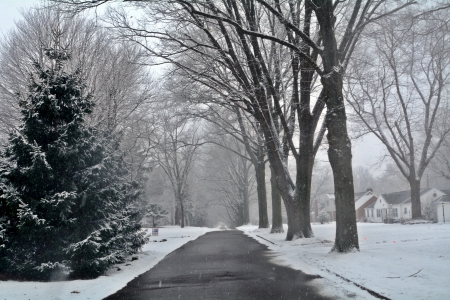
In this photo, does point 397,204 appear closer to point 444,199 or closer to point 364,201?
point 444,199

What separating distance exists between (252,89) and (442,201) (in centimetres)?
4095

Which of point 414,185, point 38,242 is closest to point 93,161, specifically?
point 38,242

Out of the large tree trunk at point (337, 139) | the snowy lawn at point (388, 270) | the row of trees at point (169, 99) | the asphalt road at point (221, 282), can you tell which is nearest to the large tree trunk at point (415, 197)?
the row of trees at point (169, 99)

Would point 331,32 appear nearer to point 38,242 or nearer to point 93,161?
point 93,161

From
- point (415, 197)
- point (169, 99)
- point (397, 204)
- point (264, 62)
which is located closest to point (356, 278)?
point (264, 62)

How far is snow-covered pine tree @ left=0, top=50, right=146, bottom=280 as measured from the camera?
9.38 m

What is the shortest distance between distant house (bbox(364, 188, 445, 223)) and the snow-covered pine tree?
154 feet

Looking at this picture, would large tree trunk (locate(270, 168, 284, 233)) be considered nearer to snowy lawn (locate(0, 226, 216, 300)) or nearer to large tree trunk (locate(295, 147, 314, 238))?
large tree trunk (locate(295, 147, 314, 238))

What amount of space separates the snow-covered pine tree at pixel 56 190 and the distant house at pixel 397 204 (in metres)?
46.9

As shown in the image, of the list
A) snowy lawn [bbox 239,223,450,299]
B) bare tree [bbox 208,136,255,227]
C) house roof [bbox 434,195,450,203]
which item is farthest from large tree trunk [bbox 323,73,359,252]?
house roof [bbox 434,195,450,203]

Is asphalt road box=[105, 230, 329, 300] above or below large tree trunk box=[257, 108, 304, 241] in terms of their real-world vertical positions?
below

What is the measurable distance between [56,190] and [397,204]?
193 ft

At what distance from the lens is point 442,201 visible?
49.2m

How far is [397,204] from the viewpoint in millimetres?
60594
